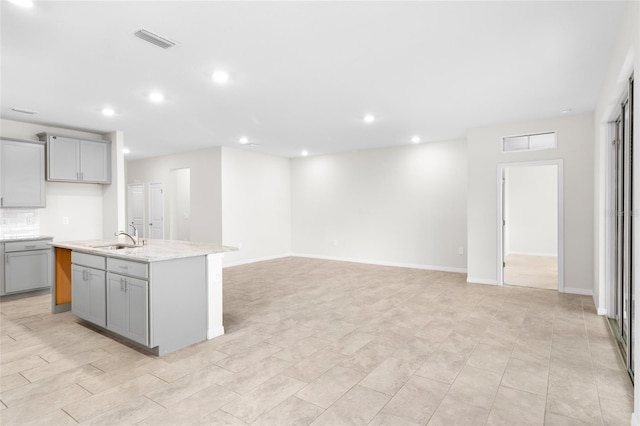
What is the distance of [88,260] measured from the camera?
3684mm

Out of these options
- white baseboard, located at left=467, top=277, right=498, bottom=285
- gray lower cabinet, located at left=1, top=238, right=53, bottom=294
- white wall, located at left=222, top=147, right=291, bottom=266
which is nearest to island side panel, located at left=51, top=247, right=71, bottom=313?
gray lower cabinet, located at left=1, top=238, right=53, bottom=294

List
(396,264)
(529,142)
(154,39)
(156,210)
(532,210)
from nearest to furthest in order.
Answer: (154,39) < (529,142) < (396,264) < (156,210) < (532,210)

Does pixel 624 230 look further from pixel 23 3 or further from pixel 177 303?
pixel 23 3

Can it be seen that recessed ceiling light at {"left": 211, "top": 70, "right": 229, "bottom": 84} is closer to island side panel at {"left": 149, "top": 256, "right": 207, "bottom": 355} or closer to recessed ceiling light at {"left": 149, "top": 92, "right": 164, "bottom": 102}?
recessed ceiling light at {"left": 149, "top": 92, "right": 164, "bottom": 102}

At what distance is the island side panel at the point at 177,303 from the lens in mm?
3029

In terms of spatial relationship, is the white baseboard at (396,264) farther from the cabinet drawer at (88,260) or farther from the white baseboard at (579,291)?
the cabinet drawer at (88,260)

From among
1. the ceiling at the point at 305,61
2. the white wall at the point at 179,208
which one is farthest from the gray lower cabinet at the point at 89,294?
the white wall at the point at 179,208

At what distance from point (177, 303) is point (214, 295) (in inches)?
15.8

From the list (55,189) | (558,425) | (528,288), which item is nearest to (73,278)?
(55,189)

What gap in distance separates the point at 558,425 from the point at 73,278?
4664 mm

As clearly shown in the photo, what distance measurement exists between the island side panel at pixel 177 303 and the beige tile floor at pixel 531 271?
5.13m

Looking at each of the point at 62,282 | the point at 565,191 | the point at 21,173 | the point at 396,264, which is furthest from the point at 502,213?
the point at 21,173

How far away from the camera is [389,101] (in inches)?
178

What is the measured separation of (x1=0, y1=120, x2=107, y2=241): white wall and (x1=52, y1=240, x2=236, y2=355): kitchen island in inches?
98.1
